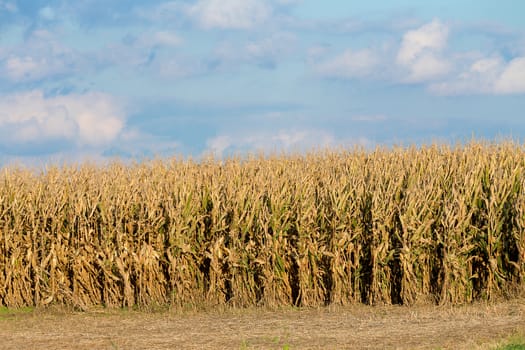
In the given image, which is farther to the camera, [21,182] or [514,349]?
[21,182]

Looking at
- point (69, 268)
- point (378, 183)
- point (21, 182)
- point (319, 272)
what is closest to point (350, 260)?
point (319, 272)

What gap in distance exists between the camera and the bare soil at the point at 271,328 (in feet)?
34.7

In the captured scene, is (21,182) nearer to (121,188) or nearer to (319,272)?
(121,188)

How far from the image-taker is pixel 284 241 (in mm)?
13102

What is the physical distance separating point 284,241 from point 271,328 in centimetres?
183

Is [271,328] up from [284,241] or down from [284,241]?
down

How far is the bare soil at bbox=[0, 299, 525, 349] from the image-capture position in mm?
10586

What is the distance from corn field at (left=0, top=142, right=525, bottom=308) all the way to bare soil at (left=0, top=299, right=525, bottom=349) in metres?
0.36

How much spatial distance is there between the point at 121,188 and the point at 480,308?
6.65m

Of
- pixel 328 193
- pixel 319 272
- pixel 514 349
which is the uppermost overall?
pixel 328 193

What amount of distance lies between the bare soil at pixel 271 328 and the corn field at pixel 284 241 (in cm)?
36

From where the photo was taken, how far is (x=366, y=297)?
1330 centimetres

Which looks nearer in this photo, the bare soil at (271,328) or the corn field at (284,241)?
the bare soil at (271,328)

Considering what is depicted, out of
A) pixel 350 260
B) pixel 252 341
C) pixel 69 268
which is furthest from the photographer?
pixel 69 268
